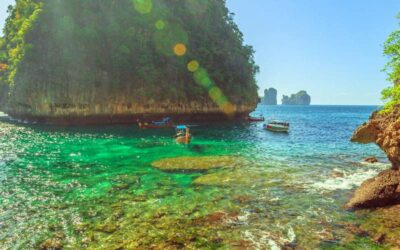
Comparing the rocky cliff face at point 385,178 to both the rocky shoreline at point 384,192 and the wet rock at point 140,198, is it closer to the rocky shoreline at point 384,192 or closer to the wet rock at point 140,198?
the rocky shoreline at point 384,192

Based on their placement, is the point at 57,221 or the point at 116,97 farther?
the point at 116,97

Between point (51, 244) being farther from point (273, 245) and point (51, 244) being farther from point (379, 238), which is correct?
point (379, 238)

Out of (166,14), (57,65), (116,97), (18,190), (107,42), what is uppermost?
(166,14)

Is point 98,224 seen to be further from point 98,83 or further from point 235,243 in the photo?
point 98,83

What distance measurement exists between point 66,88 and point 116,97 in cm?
991

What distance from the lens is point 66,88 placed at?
57.9 metres

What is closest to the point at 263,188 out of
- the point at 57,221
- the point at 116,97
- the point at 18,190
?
the point at 57,221

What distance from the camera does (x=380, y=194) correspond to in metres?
12.7

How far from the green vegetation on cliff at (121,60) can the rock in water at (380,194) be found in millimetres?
50357

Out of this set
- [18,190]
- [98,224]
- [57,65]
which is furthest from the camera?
[57,65]

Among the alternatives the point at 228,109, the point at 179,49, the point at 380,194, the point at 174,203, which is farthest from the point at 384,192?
the point at 228,109

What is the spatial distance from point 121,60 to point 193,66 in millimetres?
→ 15692

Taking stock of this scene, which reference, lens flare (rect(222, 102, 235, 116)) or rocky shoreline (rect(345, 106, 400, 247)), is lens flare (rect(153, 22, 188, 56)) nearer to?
lens flare (rect(222, 102, 235, 116))

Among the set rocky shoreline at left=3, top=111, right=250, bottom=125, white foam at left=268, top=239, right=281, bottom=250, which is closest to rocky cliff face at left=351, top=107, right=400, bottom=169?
white foam at left=268, top=239, right=281, bottom=250
